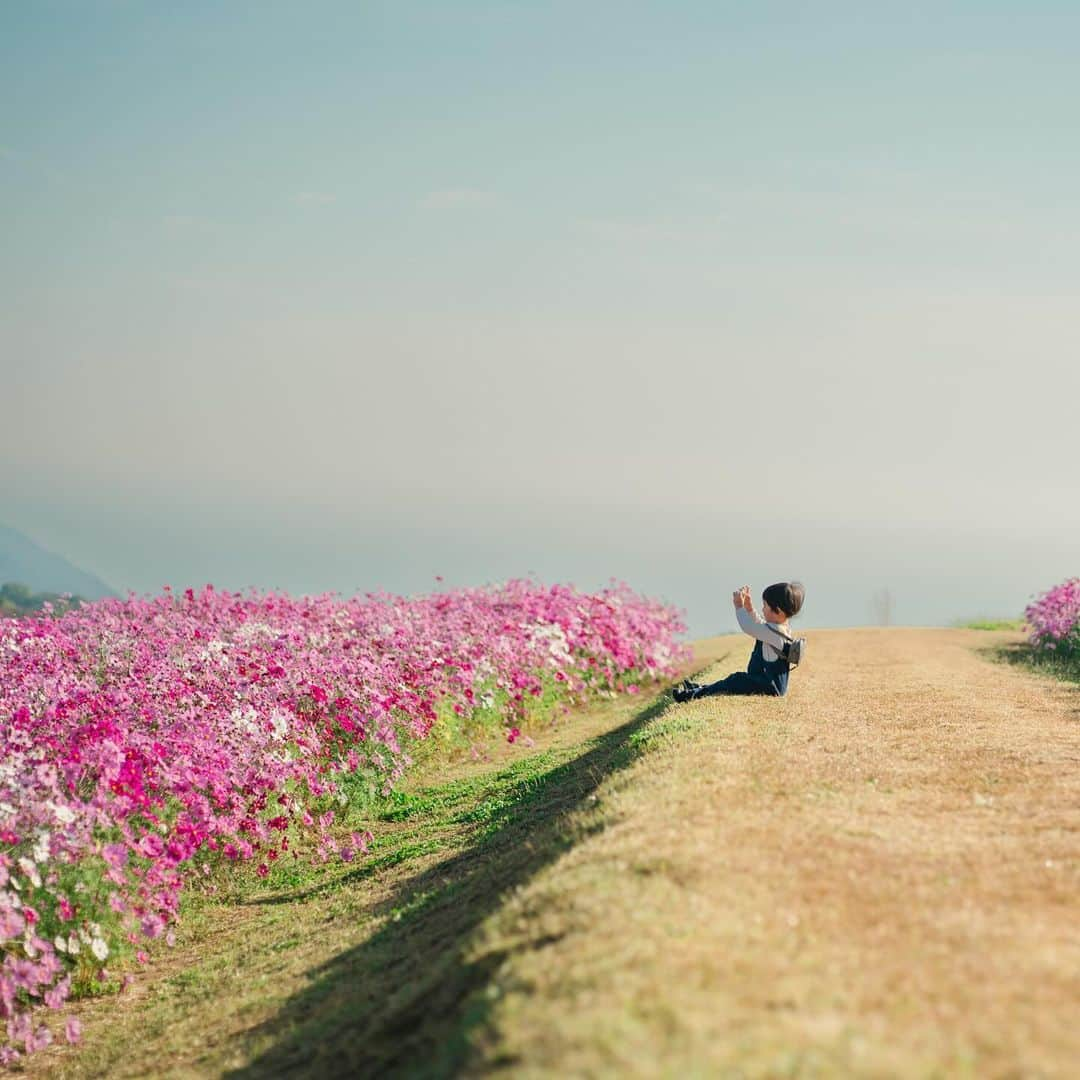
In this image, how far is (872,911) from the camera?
5.25 metres

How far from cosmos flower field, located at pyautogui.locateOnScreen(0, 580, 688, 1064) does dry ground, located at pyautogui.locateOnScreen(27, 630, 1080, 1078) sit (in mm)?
550

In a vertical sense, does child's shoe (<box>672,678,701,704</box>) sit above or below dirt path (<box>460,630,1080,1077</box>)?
above

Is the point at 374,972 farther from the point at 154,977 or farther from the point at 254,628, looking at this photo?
the point at 254,628

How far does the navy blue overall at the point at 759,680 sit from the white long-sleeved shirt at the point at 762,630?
22cm

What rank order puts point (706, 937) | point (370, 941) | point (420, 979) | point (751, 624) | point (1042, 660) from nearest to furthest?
point (706, 937) → point (420, 979) → point (370, 941) → point (751, 624) → point (1042, 660)

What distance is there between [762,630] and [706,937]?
7.44 m

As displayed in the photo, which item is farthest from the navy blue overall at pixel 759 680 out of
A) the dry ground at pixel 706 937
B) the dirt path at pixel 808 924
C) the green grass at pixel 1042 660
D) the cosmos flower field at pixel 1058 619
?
the cosmos flower field at pixel 1058 619

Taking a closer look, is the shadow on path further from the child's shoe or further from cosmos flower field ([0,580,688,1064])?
the child's shoe

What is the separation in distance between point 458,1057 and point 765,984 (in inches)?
45.9

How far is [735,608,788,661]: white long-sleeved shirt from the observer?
11.9 meters

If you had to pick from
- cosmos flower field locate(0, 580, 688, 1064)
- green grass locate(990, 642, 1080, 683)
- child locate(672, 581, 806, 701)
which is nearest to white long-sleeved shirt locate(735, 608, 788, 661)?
child locate(672, 581, 806, 701)

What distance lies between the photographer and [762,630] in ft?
39.3

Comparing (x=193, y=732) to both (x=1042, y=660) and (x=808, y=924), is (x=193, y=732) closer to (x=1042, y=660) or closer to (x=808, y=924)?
(x=808, y=924)

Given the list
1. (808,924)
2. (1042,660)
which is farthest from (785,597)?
(1042,660)
